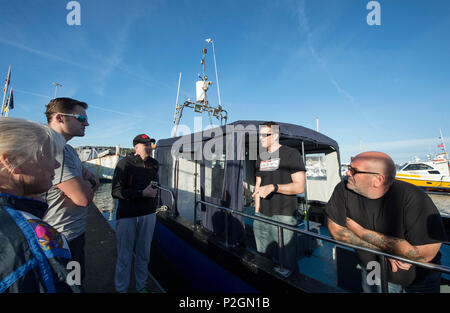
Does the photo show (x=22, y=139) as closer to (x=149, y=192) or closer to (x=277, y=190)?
(x=149, y=192)

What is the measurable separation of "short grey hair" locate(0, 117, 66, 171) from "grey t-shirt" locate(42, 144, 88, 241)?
78 centimetres

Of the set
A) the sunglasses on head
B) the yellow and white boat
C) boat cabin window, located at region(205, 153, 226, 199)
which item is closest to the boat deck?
boat cabin window, located at region(205, 153, 226, 199)

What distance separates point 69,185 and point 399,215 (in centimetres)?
285

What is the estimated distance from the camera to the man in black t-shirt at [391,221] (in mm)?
1373

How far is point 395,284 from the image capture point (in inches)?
61.2

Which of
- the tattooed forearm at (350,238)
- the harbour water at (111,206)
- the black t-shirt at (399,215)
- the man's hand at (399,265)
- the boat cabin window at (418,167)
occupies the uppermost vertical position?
the boat cabin window at (418,167)

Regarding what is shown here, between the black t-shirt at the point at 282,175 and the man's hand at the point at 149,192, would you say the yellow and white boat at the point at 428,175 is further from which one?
the man's hand at the point at 149,192

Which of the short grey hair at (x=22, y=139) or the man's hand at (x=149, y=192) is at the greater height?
the short grey hair at (x=22, y=139)

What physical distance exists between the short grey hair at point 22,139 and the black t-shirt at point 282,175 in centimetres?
242

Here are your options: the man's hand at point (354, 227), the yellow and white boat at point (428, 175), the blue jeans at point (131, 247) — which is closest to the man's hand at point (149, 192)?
the blue jeans at point (131, 247)

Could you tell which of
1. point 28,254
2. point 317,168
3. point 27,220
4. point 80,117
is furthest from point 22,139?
point 317,168

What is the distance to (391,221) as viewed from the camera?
5.04ft

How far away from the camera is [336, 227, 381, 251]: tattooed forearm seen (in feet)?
5.38
